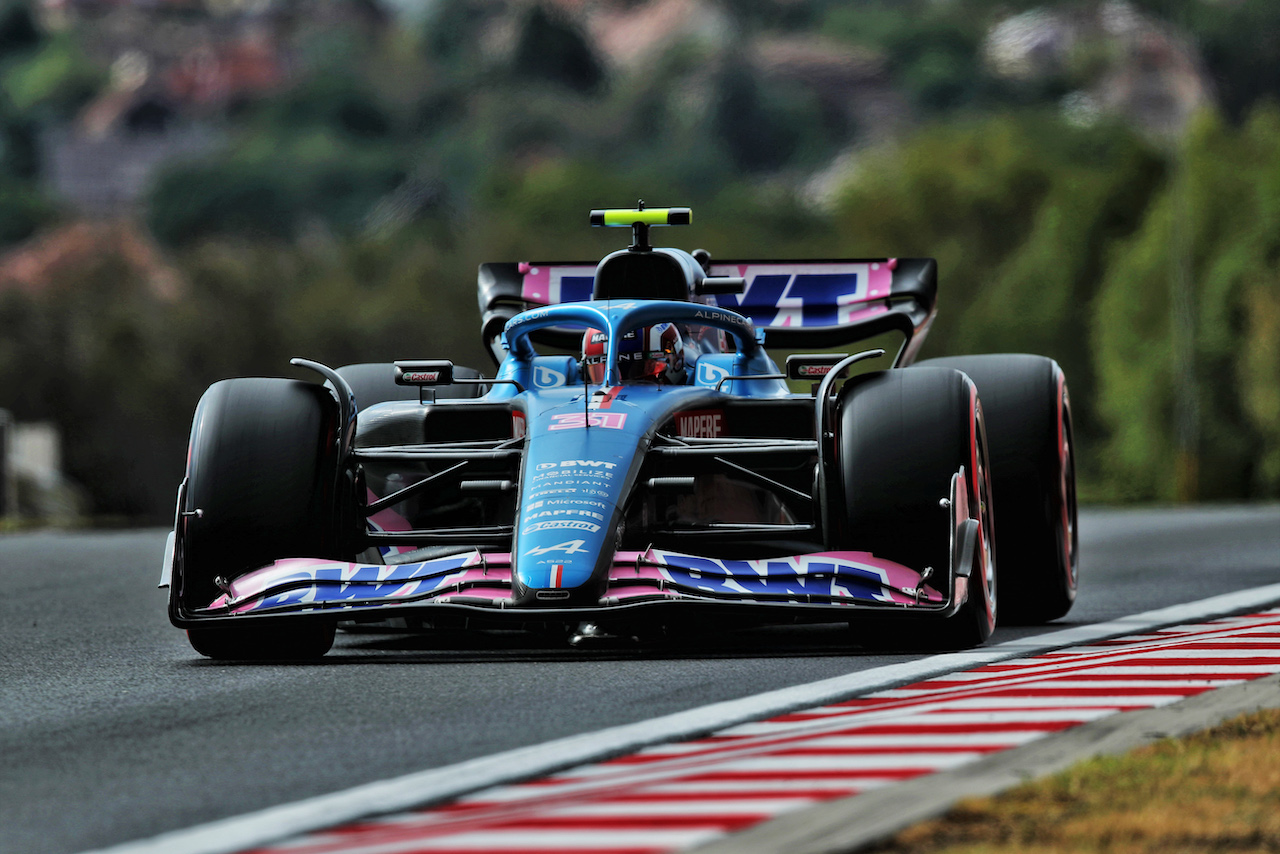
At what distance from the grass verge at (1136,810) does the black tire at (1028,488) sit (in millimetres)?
4407

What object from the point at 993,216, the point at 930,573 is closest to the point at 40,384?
the point at 993,216

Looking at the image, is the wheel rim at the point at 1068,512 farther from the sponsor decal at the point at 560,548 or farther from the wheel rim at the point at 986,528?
the sponsor decal at the point at 560,548

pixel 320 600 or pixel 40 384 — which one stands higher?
pixel 320 600

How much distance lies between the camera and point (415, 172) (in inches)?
7554

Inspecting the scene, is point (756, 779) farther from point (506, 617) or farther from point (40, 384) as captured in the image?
point (40, 384)

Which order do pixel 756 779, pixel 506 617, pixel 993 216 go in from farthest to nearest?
pixel 993 216 → pixel 506 617 → pixel 756 779

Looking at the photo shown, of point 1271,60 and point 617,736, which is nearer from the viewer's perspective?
point 617,736

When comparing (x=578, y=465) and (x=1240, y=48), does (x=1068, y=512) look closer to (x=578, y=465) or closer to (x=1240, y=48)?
(x=578, y=465)

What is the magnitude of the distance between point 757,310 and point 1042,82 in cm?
16331

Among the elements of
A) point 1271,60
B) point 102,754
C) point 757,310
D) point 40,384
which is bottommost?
Result: point 40,384

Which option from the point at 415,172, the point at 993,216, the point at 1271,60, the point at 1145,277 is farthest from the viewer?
the point at 415,172

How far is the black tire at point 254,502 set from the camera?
909 cm

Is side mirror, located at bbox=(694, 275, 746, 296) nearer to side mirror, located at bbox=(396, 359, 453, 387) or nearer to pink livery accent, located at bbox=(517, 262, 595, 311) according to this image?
pink livery accent, located at bbox=(517, 262, 595, 311)

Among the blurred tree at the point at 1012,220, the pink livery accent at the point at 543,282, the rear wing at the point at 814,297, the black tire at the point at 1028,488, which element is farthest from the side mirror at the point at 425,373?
the blurred tree at the point at 1012,220
